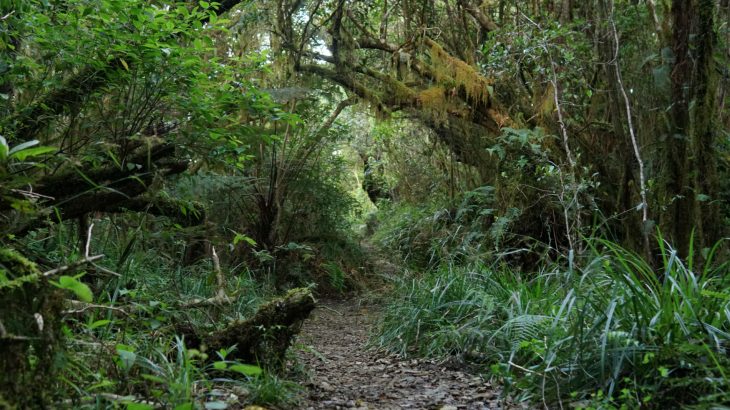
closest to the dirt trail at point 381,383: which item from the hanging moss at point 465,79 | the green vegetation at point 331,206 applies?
the green vegetation at point 331,206

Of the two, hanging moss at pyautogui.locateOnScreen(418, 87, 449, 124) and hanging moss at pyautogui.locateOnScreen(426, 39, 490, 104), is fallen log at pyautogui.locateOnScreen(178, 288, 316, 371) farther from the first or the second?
hanging moss at pyautogui.locateOnScreen(426, 39, 490, 104)

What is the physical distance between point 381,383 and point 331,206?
19.1 ft

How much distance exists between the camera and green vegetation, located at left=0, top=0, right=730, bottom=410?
268cm

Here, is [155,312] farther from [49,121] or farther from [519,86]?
[519,86]

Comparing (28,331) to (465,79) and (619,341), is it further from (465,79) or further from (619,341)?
(465,79)

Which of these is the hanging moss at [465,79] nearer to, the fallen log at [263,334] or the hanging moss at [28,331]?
the fallen log at [263,334]

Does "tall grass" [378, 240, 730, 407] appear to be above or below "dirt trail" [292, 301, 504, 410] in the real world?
above

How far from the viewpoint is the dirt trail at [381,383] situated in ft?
11.2

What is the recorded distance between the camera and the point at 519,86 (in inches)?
313

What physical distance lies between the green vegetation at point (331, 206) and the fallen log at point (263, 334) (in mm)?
16

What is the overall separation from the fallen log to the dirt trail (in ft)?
1.16

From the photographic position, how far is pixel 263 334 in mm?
3475

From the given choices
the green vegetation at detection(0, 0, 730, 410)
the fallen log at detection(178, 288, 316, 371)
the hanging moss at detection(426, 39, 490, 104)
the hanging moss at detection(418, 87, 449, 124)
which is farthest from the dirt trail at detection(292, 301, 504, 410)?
the hanging moss at detection(426, 39, 490, 104)

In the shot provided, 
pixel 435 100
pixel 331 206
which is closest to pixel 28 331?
pixel 435 100
